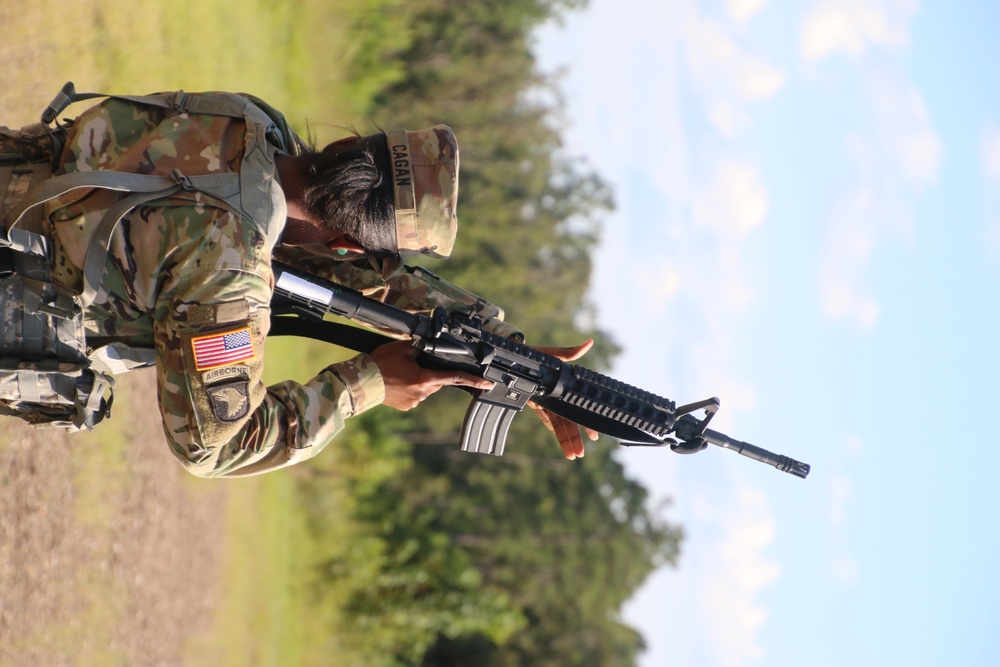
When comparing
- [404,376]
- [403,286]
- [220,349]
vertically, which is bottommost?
[220,349]

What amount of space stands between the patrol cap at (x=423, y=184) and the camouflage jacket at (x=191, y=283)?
0.53 m

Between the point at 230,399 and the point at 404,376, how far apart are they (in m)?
1.14

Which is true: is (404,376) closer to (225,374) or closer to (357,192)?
(357,192)

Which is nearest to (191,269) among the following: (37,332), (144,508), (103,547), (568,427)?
(37,332)

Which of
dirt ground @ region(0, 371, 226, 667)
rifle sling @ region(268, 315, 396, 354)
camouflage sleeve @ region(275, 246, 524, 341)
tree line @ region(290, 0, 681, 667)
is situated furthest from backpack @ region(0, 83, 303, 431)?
tree line @ region(290, 0, 681, 667)

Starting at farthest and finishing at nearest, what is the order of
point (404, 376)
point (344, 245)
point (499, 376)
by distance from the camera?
point (499, 376) → point (404, 376) → point (344, 245)

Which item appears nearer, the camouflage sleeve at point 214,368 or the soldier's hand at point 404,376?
the camouflage sleeve at point 214,368

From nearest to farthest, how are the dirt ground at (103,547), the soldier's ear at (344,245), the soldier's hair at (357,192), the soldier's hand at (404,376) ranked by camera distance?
the soldier's hair at (357,192) → the soldier's ear at (344,245) → the soldier's hand at (404,376) → the dirt ground at (103,547)

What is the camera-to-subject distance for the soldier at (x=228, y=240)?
3277mm

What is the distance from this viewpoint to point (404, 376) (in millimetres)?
4285

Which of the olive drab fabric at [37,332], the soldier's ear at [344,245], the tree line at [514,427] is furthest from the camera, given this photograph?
the tree line at [514,427]

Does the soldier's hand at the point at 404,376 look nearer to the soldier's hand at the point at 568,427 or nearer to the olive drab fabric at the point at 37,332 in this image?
the soldier's hand at the point at 568,427

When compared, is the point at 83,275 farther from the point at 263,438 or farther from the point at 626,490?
the point at 626,490

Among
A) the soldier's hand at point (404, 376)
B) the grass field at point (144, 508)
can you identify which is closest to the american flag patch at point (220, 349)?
the soldier's hand at point (404, 376)
